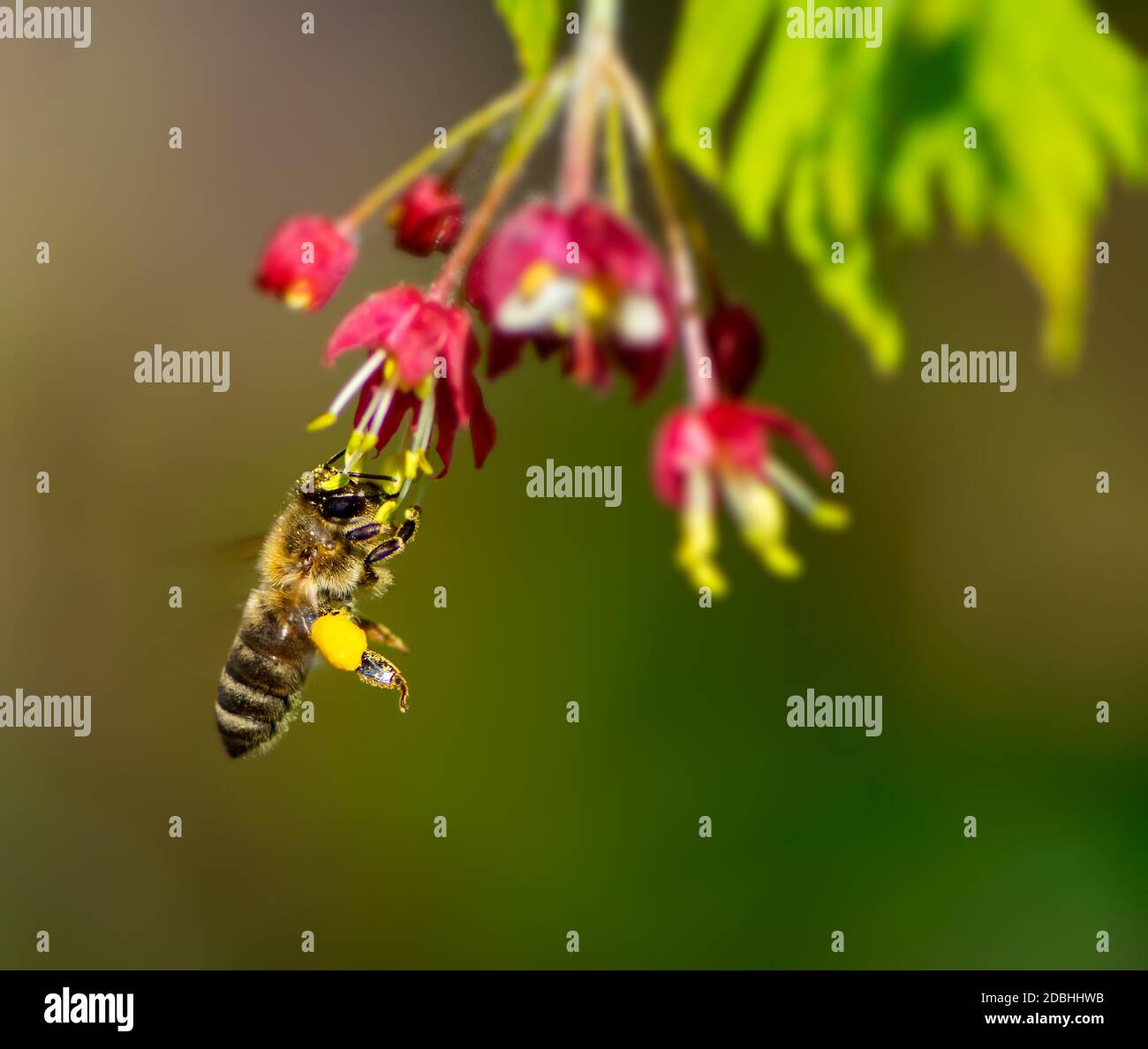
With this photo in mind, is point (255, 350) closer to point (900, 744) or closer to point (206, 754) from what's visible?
point (206, 754)

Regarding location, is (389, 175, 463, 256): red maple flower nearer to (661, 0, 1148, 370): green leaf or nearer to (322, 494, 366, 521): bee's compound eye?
(661, 0, 1148, 370): green leaf

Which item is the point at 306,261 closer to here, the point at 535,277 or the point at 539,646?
the point at 535,277

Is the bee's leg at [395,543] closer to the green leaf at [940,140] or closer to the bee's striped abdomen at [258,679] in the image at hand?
the bee's striped abdomen at [258,679]

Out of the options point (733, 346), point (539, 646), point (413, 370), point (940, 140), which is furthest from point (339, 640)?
point (539, 646)

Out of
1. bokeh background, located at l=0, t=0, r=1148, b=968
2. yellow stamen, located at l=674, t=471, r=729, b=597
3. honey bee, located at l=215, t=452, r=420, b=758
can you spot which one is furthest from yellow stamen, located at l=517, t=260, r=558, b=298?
bokeh background, located at l=0, t=0, r=1148, b=968

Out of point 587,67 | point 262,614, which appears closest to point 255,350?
point 262,614
